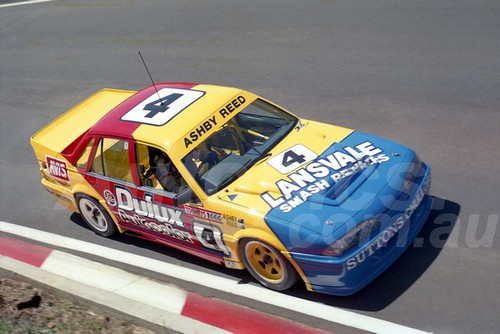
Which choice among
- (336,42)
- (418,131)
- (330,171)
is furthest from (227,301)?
(336,42)

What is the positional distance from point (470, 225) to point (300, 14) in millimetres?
7256

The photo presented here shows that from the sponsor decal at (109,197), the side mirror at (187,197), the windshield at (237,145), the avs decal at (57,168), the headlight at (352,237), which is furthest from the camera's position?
the avs decal at (57,168)

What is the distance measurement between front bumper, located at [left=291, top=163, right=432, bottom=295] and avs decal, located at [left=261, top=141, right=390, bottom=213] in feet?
1.71

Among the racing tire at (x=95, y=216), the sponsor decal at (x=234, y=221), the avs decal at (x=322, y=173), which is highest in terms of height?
the avs decal at (x=322, y=173)

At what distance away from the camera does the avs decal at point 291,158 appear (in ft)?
19.2

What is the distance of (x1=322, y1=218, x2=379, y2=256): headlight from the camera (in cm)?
505

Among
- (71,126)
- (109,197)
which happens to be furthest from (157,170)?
(71,126)

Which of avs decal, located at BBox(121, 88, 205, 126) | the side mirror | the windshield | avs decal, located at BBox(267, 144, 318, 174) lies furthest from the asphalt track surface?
avs decal, located at BBox(121, 88, 205, 126)

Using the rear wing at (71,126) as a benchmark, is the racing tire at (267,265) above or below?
below

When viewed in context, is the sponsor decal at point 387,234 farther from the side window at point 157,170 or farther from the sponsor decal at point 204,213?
the side window at point 157,170

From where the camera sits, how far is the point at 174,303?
223 inches

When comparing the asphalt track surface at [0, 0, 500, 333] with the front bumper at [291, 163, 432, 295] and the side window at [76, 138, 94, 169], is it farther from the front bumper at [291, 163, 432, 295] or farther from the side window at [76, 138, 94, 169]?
the side window at [76, 138, 94, 169]

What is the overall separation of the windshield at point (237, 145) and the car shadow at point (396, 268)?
943 millimetres

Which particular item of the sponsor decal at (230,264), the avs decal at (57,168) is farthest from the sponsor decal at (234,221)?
→ the avs decal at (57,168)
